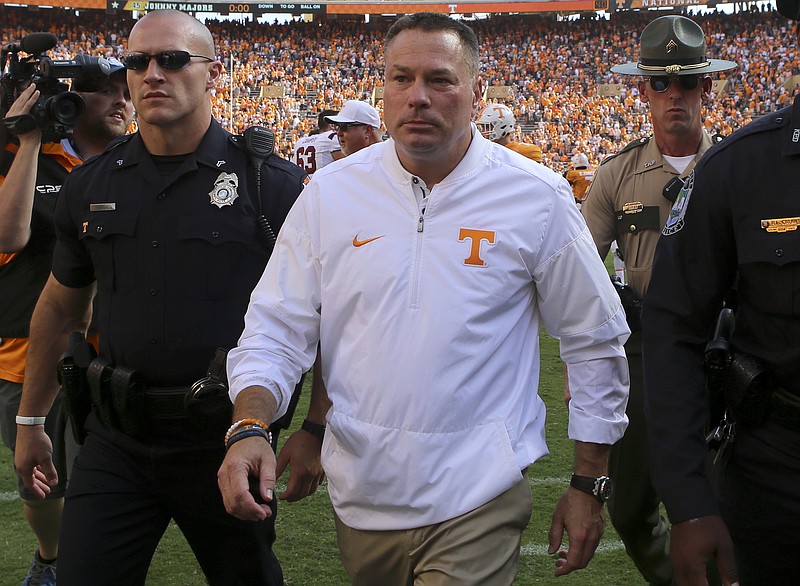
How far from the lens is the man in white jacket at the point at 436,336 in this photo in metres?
2.41

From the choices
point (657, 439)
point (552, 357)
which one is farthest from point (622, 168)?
point (552, 357)

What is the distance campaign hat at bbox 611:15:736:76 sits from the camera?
446 cm

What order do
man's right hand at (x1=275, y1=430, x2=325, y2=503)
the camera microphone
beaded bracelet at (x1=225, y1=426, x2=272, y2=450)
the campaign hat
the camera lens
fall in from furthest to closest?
1. the campaign hat
2. the camera microphone
3. the camera lens
4. man's right hand at (x1=275, y1=430, x2=325, y2=503)
5. beaded bracelet at (x1=225, y1=426, x2=272, y2=450)

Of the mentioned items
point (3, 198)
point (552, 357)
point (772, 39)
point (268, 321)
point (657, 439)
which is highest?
point (772, 39)

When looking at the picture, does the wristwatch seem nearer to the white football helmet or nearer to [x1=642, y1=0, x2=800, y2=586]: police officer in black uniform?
[x1=642, y1=0, x2=800, y2=586]: police officer in black uniform

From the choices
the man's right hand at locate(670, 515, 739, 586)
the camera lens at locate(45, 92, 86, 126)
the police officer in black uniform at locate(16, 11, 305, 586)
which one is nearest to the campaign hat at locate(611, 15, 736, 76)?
the police officer in black uniform at locate(16, 11, 305, 586)

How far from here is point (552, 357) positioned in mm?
9953

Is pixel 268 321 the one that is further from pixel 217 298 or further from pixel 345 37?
pixel 345 37

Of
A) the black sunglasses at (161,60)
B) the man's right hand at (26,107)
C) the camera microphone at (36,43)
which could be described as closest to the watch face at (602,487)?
the black sunglasses at (161,60)

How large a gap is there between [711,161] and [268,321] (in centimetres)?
109

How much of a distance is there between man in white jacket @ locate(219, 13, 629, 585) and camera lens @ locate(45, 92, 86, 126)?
1663mm

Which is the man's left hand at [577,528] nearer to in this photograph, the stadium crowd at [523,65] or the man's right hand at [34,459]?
the man's right hand at [34,459]

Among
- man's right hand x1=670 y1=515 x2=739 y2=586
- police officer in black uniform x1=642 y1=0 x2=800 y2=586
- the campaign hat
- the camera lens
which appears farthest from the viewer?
the campaign hat

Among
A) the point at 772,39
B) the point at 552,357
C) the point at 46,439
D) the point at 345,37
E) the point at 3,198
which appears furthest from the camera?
the point at 345,37
